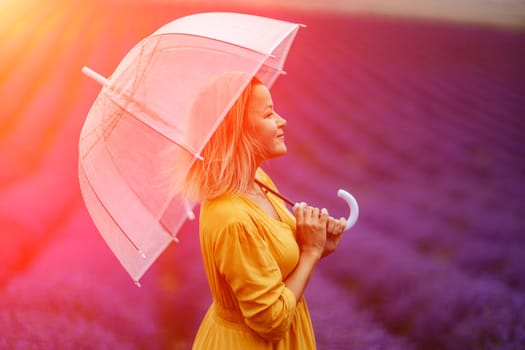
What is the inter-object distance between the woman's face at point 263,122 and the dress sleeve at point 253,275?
0.16 meters

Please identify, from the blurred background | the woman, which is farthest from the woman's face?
the blurred background

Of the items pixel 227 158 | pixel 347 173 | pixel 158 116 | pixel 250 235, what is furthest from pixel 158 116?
pixel 347 173

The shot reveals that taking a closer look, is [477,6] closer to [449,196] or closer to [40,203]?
[449,196]

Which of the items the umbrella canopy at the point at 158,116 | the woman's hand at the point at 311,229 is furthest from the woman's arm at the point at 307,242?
the umbrella canopy at the point at 158,116

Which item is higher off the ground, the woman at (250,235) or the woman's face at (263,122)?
the woman's face at (263,122)

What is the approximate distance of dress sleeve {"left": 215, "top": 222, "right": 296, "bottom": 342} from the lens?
1067 millimetres

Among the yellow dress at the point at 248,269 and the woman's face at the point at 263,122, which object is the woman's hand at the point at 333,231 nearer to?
the yellow dress at the point at 248,269

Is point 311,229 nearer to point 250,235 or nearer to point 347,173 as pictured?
point 250,235

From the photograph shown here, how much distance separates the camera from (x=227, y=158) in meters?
1.11

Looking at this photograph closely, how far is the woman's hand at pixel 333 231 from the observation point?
119 centimetres

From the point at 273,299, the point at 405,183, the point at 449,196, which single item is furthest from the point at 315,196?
the point at 273,299

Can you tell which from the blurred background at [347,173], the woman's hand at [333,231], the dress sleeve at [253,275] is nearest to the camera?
the dress sleeve at [253,275]

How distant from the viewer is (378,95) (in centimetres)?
351

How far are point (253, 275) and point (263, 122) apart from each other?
11.0 inches
